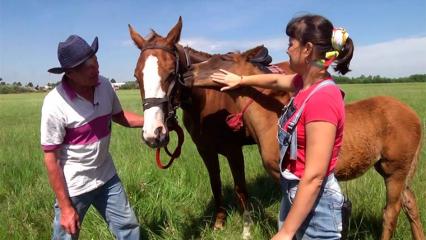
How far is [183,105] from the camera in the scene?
4.41m

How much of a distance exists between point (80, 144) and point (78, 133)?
0.30ft

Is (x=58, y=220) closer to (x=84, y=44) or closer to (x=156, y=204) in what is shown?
(x=84, y=44)

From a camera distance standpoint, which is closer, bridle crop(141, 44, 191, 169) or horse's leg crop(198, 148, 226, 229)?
bridle crop(141, 44, 191, 169)

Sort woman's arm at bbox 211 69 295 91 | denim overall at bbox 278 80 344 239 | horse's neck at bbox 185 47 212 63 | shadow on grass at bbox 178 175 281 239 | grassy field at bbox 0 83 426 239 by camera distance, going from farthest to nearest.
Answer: shadow on grass at bbox 178 175 281 239, horse's neck at bbox 185 47 212 63, grassy field at bbox 0 83 426 239, woman's arm at bbox 211 69 295 91, denim overall at bbox 278 80 344 239

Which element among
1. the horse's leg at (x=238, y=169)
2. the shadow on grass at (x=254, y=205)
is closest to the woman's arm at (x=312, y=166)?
the shadow on grass at (x=254, y=205)

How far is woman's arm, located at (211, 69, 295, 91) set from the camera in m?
2.77

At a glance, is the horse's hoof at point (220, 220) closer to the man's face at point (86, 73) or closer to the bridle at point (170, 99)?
the bridle at point (170, 99)

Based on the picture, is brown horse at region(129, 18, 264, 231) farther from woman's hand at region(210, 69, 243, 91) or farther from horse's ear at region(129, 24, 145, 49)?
woman's hand at region(210, 69, 243, 91)

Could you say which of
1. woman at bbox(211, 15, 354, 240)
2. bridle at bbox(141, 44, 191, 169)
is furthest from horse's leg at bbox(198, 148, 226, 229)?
woman at bbox(211, 15, 354, 240)

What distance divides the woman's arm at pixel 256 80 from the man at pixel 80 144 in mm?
985

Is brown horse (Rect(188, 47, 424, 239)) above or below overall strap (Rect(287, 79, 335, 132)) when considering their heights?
below

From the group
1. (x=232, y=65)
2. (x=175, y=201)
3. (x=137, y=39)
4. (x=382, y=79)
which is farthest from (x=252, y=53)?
(x=382, y=79)

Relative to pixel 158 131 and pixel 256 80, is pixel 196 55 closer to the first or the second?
pixel 158 131

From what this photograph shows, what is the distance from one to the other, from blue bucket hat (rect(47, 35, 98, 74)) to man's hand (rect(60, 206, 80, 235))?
3.39 ft
